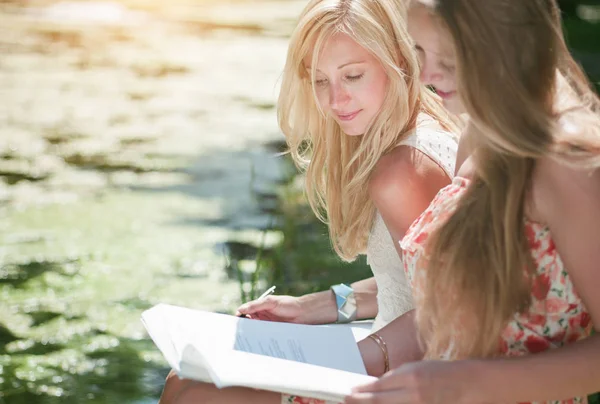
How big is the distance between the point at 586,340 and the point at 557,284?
4.0 inches

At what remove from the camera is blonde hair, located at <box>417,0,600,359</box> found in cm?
161

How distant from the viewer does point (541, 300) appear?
1.69m

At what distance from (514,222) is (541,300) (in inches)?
6.2

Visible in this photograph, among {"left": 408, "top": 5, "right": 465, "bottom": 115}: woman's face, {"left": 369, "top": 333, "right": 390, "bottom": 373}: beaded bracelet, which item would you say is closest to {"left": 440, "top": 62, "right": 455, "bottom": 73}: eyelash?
{"left": 408, "top": 5, "right": 465, "bottom": 115}: woman's face

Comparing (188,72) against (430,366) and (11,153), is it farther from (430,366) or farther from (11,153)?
(430,366)

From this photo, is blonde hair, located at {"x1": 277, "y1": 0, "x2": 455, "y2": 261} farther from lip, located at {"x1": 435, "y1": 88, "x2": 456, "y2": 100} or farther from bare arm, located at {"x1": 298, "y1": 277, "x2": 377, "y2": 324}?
lip, located at {"x1": 435, "y1": 88, "x2": 456, "y2": 100}

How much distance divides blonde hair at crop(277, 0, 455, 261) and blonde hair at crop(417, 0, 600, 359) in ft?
2.35

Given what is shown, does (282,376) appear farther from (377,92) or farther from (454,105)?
(377,92)

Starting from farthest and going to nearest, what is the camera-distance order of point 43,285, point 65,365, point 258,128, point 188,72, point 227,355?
1. point 188,72
2. point 258,128
3. point 43,285
4. point 65,365
5. point 227,355

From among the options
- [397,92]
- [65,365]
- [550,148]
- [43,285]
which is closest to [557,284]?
[550,148]

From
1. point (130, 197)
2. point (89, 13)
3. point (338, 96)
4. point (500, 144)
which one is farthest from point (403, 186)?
point (89, 13)

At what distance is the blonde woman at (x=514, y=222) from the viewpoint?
1599 millimetres

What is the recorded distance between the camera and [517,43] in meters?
1.62

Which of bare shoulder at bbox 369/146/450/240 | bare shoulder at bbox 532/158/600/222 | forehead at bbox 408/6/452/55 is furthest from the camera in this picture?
bare shoulder at bbox 369/146/450/240
